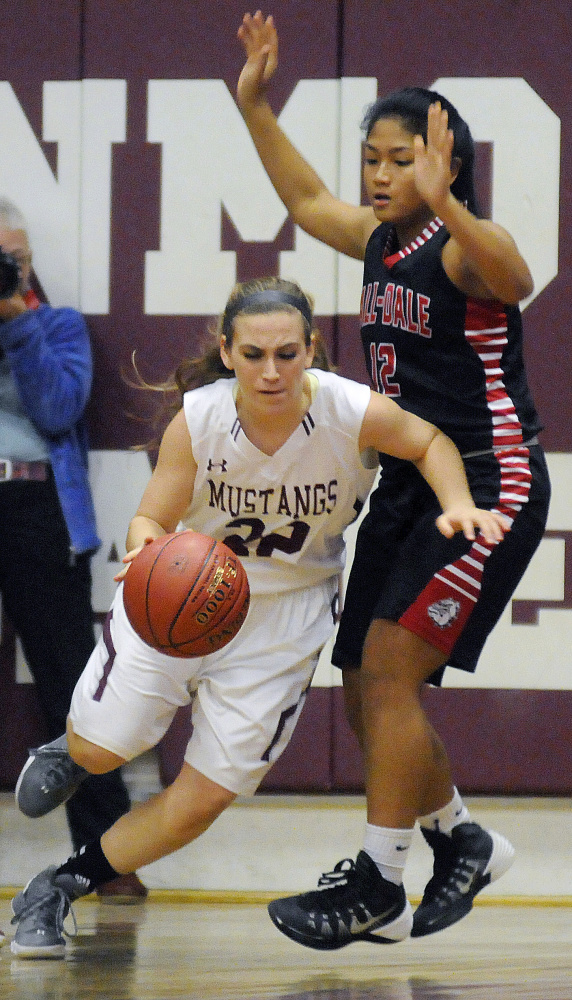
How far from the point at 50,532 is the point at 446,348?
1413 millimetres

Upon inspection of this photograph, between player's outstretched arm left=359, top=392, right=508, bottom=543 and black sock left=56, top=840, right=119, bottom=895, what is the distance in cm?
116

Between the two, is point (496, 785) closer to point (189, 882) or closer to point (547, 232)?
point (189, 882)

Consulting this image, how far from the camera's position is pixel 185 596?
8.46 ft

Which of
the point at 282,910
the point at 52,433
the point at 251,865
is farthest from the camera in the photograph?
the point at 251,865

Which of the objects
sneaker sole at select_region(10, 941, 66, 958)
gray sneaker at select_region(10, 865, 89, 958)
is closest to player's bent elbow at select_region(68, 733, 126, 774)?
gray sneaker at select_region(10, 865, 89, 958)

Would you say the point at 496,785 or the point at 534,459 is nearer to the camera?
the point at 534,459

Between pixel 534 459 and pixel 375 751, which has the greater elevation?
pixel 534 459

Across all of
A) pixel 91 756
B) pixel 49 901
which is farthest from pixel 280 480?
pixel 49 901

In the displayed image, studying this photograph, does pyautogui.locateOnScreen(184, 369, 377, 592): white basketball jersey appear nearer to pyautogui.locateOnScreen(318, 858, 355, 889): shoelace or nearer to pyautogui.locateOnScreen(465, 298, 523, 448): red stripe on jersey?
pyautogui.locateOnScreen(465, 298, 523, 448): red stripe on jersey

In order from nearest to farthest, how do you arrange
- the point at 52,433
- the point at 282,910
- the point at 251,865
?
the point at 282,910 < the point at 52,433 < the point at 251,865

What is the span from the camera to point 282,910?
2.78 meters

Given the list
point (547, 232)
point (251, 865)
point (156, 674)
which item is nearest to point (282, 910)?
point (156, 674)

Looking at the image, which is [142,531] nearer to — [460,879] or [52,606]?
[52,606]

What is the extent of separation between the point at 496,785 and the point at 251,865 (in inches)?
32.2
